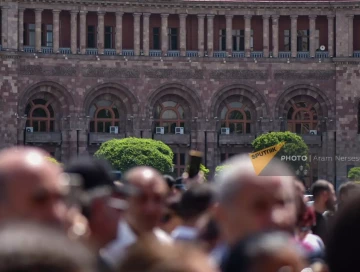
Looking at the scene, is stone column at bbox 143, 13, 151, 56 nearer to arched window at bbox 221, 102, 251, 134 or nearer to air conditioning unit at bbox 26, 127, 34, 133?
arched window at bbox 221, 102, 251, 134

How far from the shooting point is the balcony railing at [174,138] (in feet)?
214

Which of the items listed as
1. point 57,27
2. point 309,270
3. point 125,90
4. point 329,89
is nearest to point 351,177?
point 329,89

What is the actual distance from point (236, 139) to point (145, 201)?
5663 centimetres

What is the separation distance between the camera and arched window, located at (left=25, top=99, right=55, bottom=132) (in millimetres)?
63969

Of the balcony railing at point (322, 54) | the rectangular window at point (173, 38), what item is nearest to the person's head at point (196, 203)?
the rectangular window at point (173, 38)

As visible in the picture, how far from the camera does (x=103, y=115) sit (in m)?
64.9

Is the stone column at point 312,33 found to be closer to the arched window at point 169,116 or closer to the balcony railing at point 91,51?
the arched window at point 169,116

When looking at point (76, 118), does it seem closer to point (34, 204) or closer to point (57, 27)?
point (57, 27)

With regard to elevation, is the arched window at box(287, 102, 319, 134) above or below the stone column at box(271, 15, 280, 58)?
below

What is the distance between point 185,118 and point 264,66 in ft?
18.6

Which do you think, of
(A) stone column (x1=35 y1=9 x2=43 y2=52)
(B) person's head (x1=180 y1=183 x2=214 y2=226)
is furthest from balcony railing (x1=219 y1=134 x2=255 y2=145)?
(B) person's head (x1=180 y1=183 x2=214 y2=226)

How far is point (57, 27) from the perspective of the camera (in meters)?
65.2

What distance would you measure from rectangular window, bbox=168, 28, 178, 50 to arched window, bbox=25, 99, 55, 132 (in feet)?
27.4

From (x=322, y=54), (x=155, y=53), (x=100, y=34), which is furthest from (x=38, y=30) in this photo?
(x=322, y=54)
